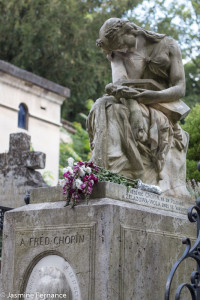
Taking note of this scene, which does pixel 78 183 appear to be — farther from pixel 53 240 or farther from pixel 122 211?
pixel 53 240

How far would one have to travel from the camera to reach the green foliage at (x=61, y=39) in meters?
25.5

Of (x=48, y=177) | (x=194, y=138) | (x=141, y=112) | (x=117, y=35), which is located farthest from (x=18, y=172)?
(x=48, y=177)

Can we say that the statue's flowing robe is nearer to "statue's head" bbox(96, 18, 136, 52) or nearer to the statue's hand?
the statue's hand

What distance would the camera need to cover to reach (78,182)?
19.4 feet

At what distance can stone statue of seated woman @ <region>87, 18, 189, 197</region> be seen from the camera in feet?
23.3

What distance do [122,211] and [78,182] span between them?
53cm

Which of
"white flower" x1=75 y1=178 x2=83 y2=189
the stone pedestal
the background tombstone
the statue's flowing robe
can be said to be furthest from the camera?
the background tombstone

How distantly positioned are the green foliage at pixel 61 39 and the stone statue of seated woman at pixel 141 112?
17792 mm

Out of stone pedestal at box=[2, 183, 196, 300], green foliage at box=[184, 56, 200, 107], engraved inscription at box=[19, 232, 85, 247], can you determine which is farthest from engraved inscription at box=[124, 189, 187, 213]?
green foliage at box=[184, 56, 200, 107]

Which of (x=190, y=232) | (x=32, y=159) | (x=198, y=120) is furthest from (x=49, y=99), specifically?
(x=190, y=232)

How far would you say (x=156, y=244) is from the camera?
20.4 feet

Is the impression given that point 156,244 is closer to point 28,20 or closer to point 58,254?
point 58,254

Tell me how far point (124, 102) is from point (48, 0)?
64.3 feet

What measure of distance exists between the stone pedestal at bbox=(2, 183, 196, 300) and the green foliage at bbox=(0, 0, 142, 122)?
773 inches
